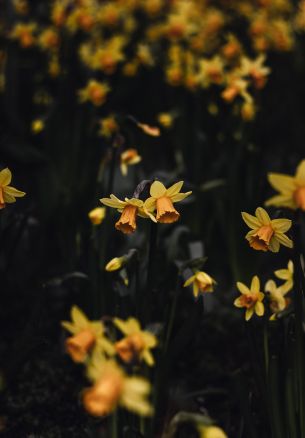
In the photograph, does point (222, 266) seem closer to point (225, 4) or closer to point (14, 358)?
point (14, 358)

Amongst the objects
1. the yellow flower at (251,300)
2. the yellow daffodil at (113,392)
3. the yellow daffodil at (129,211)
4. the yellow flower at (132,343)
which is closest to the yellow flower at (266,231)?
the yellow flower at (251,300)

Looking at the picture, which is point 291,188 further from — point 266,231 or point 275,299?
point 275,299

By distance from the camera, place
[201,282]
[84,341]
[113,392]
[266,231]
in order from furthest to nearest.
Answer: [201,282] → [266,231] → [84,341] → [113,392]

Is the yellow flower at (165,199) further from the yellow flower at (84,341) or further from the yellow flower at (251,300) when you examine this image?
the yellow flower at (84,341)

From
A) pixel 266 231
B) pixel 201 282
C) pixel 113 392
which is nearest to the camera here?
pixel 113 392

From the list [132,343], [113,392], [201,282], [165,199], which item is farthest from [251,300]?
[113,392]

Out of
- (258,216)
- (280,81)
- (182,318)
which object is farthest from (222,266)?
(280,81)
